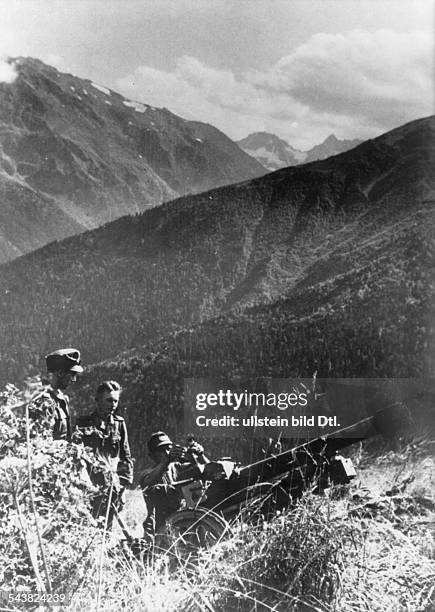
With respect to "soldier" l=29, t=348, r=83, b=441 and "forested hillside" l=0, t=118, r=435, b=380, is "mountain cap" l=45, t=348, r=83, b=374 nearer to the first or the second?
"soldier" l=29, t=348, r=83, b=441

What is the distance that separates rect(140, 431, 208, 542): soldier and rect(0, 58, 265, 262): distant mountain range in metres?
6.63

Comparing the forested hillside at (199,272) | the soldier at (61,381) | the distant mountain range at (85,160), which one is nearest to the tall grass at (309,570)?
the soldier at (61,381)

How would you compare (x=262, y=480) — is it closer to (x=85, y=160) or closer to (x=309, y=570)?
(x=309, y=570)

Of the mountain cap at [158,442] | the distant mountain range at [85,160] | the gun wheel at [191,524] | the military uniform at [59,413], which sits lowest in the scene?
the gun wheel at [191,524]

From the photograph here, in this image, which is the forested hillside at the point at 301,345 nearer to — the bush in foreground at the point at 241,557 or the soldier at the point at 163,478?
the soldier at the point at 163,478

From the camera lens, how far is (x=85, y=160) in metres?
39.4

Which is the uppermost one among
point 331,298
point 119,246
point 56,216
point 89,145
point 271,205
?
point 89,145

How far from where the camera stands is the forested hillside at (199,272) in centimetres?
891

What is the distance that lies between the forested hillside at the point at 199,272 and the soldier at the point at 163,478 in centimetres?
204

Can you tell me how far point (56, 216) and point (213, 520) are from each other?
98.2ft

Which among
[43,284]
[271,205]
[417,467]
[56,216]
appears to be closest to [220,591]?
[417,467]

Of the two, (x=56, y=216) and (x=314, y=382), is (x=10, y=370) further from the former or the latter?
(x=56, y=216)

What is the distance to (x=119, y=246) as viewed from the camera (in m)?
13.5

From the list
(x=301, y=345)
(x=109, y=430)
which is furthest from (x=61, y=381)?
(x=301, y=345)
